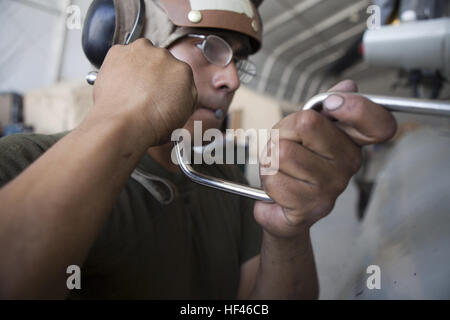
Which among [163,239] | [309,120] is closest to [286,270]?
[163,239]

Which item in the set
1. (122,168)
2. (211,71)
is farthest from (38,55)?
(122,168)

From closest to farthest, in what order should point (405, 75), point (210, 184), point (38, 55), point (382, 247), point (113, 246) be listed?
point (210, 184), point (113, 246), point (382, 247), point (405, 75), point (38, 55)

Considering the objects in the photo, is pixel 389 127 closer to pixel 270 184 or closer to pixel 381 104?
pixel 381 104

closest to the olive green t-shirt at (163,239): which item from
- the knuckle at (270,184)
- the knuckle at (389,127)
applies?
the knuckle at (270,184)

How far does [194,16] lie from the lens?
1.34ft

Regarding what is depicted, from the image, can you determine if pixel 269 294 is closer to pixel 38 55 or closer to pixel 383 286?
pixel 383 286

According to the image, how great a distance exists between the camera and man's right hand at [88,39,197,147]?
0.26m

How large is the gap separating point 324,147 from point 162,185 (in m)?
0.33

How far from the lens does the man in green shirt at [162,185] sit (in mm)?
211

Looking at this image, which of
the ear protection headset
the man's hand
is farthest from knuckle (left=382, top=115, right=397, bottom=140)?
the ear protection headset

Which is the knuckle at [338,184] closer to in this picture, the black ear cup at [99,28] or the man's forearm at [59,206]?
the man's forearm at [59,206]

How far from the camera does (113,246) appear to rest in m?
→ 0.43

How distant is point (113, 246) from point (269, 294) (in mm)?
344
